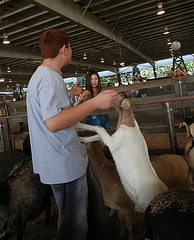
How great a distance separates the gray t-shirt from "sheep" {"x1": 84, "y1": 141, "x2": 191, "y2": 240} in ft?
3.07

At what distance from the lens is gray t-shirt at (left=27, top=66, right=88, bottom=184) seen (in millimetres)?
1418

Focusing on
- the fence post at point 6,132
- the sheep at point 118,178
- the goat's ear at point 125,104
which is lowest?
the sheep at point 118,178

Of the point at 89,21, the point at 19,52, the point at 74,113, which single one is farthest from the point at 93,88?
the point at 19,52

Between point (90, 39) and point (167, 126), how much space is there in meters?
10.4

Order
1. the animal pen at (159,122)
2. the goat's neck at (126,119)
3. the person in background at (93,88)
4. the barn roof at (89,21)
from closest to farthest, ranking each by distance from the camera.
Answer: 1. the goat's neck at (126,119)
2. the animal pen at (159,122)
3. the person in background at (93,88)
4. the barn roof at (89,21)

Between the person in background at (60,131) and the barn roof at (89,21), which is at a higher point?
the barn roof at (89,21)

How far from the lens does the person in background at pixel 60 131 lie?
1.37m

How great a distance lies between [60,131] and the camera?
1.50m

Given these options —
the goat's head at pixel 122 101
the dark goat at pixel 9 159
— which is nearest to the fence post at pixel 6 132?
the dark goat at pixel 9 159

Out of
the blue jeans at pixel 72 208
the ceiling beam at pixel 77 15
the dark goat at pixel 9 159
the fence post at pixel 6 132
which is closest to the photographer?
the blue jeans at pixel 72 208

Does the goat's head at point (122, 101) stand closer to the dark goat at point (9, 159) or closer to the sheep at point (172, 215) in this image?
the sheep at point (172, 215)

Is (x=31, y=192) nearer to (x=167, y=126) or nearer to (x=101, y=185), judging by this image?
(x=101, y=185)

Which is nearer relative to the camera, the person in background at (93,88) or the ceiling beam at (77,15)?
the person in background at (93,88)

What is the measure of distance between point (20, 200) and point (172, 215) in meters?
1.65
